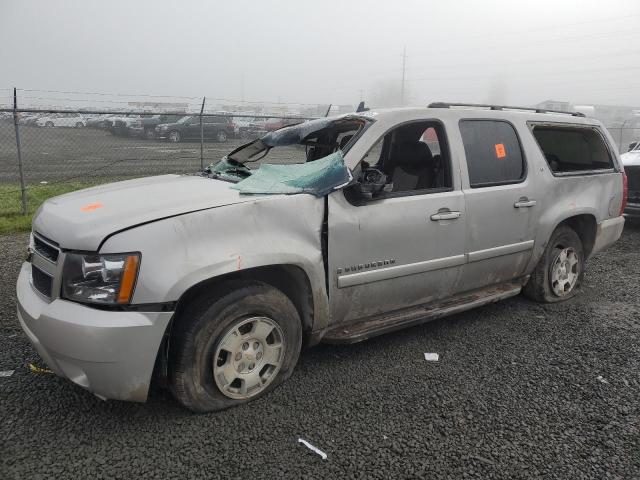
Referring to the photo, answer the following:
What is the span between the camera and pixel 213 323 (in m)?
2.70

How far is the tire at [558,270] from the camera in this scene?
4.57 m

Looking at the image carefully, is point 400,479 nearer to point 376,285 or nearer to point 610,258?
point 376,285

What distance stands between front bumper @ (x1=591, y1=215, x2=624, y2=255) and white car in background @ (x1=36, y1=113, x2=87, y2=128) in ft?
29.9

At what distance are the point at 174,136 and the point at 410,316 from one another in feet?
39.7

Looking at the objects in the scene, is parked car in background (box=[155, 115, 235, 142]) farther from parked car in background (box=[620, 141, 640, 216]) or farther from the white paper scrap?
the white paper scrap

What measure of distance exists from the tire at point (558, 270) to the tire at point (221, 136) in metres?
8.61

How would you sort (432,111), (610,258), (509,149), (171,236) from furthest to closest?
Result: (610,258)
(509,149)
(432,111)
(171,236)

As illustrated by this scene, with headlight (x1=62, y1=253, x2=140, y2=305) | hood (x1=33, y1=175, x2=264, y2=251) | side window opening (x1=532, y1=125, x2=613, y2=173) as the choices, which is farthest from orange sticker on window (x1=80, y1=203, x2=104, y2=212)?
side window opening (x1=532, y1=125, x2=613, y2=173)

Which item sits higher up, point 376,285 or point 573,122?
point 573,122

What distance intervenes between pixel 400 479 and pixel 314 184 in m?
1.68

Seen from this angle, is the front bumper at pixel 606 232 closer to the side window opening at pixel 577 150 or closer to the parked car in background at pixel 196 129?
the side window opening at pixel 577 150

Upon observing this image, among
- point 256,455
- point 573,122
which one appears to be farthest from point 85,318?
point 573,122

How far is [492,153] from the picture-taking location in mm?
4035

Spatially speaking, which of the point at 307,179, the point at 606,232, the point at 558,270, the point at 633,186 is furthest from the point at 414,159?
the point at 633,186
